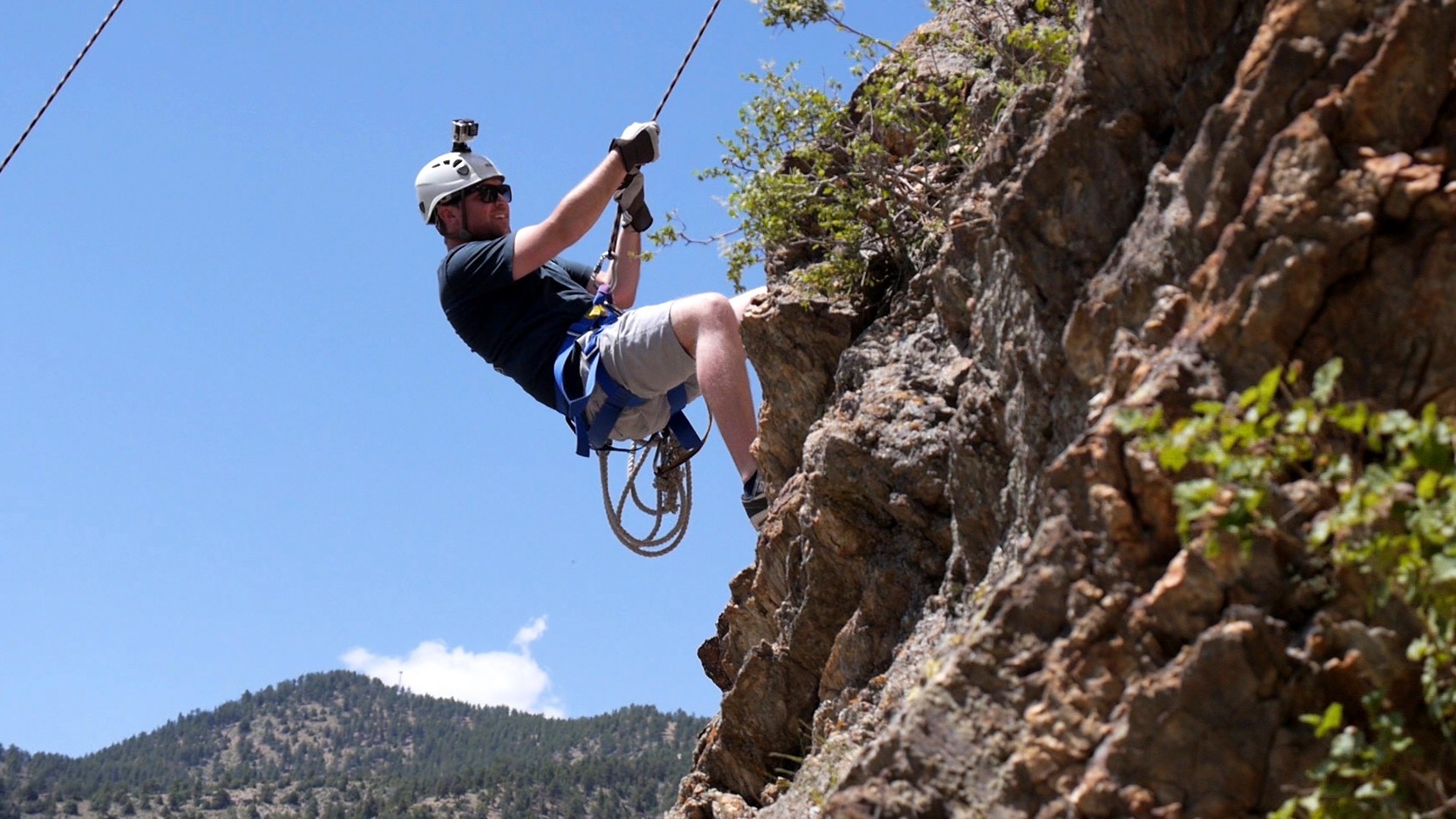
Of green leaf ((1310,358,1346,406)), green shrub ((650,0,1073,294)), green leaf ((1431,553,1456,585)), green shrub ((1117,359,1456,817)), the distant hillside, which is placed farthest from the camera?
the distant hillside

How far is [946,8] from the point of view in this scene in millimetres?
8172

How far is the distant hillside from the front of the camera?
88312 millimetres

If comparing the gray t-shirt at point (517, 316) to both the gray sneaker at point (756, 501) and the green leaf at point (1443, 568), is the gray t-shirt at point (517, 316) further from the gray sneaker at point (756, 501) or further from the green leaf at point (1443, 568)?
the green leaf at point (1443, 568)

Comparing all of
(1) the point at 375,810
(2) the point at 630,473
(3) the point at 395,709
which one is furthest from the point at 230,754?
(2) the point at 630,473

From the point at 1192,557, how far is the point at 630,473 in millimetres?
5513

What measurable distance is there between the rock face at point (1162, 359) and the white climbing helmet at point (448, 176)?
385 centimetres

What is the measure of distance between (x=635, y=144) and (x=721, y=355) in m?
1.26

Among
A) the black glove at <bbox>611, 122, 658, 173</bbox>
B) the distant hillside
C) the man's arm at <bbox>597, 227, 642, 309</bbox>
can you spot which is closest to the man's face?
the man's arm at <bbox>597, 227, 642, 309</bbox>

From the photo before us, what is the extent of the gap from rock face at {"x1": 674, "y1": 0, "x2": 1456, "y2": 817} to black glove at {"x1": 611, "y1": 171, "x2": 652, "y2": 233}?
9.83 feet

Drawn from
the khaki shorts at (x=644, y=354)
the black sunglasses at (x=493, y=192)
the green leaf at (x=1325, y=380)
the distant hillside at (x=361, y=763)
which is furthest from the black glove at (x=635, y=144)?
the distant hillside at (x=361, y=763)

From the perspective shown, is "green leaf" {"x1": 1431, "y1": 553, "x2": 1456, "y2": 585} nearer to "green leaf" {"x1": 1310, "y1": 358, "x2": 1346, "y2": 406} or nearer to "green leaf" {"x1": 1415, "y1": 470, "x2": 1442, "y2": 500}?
"green leaf" {"x1": 1415, "y1": 470, "x2": 1442, "y2": 500}

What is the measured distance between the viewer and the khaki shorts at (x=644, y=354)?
8234mm

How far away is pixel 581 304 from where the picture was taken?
9.09 meters

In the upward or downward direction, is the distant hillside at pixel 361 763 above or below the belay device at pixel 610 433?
above
